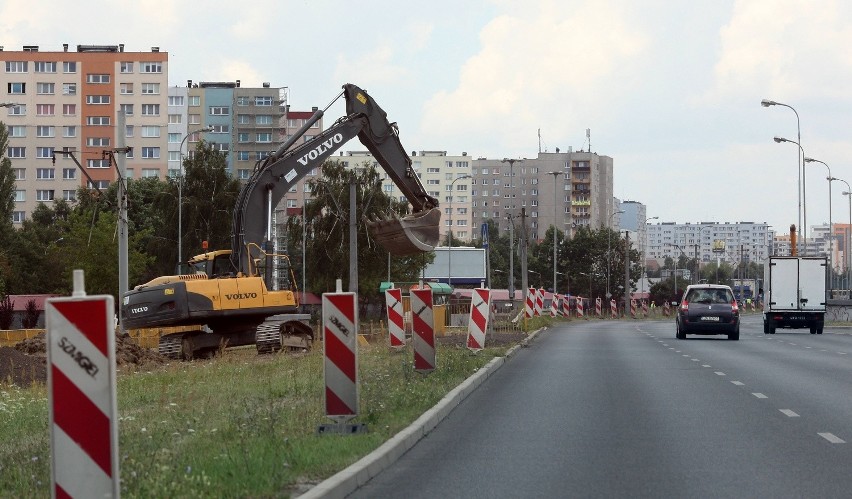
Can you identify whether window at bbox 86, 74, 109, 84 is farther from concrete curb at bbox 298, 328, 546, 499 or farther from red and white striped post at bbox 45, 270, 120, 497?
red and white striped post at bbox 45, 270, 120, 497

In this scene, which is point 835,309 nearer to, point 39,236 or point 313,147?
point 313,147

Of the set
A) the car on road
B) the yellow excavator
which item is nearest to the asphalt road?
the yellow excavator

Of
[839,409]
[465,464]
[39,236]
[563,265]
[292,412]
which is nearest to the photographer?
[465,464]

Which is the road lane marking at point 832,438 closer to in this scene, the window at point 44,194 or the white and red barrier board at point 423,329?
the white and red barrier board at point 423,329

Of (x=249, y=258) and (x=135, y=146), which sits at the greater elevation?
(x=135, y=146)

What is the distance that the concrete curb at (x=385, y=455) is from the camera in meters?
8.84

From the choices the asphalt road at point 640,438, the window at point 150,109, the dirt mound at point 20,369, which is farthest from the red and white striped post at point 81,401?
the window at point 150,109

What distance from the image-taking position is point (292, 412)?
46.0 ft

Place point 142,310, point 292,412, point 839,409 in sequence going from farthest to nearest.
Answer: point 142,310 → point 839,409 → point 292,412

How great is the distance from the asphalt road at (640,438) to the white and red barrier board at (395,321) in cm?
505

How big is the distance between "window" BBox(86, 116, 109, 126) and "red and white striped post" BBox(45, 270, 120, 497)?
141497mm

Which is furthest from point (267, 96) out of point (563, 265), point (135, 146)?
point (563, 265)

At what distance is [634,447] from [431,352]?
8078 mm

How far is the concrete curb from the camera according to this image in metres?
8.84
